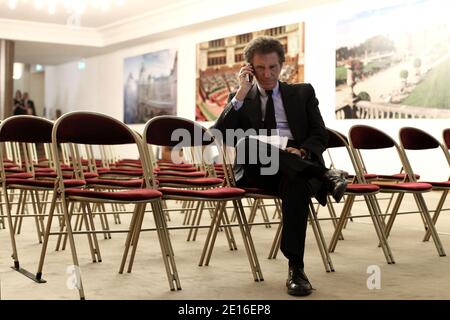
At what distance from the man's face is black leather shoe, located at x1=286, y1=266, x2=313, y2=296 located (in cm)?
101

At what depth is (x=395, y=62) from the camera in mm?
9203

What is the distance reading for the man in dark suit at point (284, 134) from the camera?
2.78 metres

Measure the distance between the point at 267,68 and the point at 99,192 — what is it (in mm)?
1124

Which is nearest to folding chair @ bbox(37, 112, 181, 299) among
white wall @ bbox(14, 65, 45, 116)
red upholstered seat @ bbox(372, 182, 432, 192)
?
red upholstered seat @ bbox(372, 182, 432, 192)

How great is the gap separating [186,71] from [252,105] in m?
10.5

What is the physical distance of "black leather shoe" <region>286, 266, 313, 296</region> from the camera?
2.68m

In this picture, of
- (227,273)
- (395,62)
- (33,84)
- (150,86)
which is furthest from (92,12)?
(227,273)

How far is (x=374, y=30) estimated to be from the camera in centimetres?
950

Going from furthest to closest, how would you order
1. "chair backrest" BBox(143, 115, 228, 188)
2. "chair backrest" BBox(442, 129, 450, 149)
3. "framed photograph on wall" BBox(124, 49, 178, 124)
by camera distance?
"framed photograph on wall" BBox(124, 49, 178, 124)
"chair backrest" BBox(442, 129, 450, 149)
"chair backrest" BBox(143, 115, 228, 188)

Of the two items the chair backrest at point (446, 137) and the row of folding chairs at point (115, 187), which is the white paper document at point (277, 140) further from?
the chair backrest at point (446, 137)

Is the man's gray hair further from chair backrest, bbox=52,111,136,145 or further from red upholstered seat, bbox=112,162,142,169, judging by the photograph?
red upholstered seat, bbox=112,162,142,169

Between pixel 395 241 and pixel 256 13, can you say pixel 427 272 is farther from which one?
pixel 256 13

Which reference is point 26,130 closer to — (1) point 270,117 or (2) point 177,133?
(2) point 177,133
